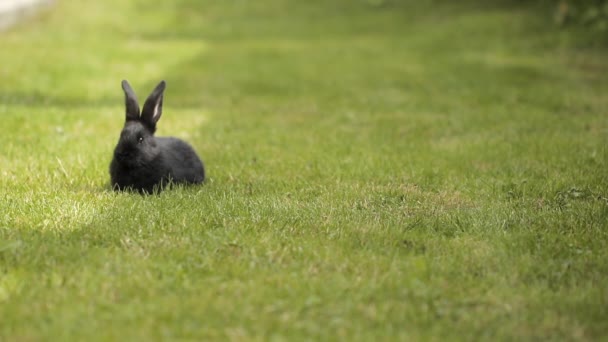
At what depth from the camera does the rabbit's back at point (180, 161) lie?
6.31m

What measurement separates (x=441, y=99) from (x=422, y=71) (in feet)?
9.65

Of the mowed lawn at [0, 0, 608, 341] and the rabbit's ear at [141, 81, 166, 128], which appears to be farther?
the rabbit's ear at [141, 81, 166, 128]

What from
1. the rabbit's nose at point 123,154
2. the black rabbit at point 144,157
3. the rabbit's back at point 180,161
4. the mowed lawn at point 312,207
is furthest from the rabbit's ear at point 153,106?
the mowed lawn at point 312,207

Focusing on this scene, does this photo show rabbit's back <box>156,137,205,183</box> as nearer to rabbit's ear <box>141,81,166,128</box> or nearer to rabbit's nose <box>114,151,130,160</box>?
rabbit's ear <box>141,81,166,128</box>

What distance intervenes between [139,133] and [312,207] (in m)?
1.62

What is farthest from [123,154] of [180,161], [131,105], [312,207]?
[312,207]

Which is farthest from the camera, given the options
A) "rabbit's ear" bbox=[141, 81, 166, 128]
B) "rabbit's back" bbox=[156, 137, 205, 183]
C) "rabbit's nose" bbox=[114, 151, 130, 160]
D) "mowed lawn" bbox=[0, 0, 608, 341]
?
"rabbit's back" bbox=[156, 137, 205, 183]

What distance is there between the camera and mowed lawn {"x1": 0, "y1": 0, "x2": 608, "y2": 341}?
12.4 feet

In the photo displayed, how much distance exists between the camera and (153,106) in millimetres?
6180

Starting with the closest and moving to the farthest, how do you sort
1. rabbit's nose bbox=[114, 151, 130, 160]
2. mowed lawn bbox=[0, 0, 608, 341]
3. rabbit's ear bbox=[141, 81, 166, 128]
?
mowed lawn bbox=[0, 0, 608, 341] < rabbit's nose bbox=[114, 151, 130, 160] < rabbit's ear bbox=[141, 81, 166, 128]

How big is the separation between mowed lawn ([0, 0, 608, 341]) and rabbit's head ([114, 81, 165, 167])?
0.39 meters

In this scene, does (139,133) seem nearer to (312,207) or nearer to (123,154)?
(123,154)

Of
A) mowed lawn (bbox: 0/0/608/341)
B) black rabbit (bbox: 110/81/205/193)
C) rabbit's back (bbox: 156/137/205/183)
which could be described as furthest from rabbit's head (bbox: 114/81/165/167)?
mowed lawn (bbox: 0/0/608/341)

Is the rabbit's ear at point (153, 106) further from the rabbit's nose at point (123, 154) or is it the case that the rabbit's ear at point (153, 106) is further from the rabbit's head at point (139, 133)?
the rabbit's nose at point (123, 154)
